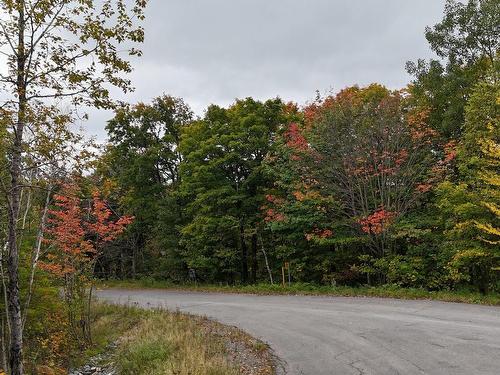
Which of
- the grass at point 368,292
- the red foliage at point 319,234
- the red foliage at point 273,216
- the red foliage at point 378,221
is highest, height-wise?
the red foliage at point 273,216

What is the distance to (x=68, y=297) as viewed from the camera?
12500 millimetres

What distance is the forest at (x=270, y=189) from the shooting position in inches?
261

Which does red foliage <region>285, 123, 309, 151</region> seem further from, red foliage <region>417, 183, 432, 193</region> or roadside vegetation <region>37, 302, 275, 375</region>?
roadside vegetation <region>37, 302, 275, 375</region>

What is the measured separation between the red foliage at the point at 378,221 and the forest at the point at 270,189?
2.5 inches

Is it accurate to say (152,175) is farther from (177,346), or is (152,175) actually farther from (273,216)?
(177,346)

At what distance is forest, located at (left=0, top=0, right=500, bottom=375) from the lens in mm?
6625

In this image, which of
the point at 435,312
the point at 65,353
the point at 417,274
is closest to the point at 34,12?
the point at 65,353

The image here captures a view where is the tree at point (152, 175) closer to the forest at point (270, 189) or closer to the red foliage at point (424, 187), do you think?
the forest at point (270, 189)

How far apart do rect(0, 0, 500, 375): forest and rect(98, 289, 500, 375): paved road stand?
12.6 feet

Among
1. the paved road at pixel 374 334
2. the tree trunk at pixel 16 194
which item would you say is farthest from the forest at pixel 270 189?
the paved road at pixel 374 334

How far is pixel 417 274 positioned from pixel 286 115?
1155 centimetres

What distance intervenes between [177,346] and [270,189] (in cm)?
1365

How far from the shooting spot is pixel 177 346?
9453mm

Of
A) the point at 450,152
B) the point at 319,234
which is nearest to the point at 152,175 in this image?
the point at 319,234
